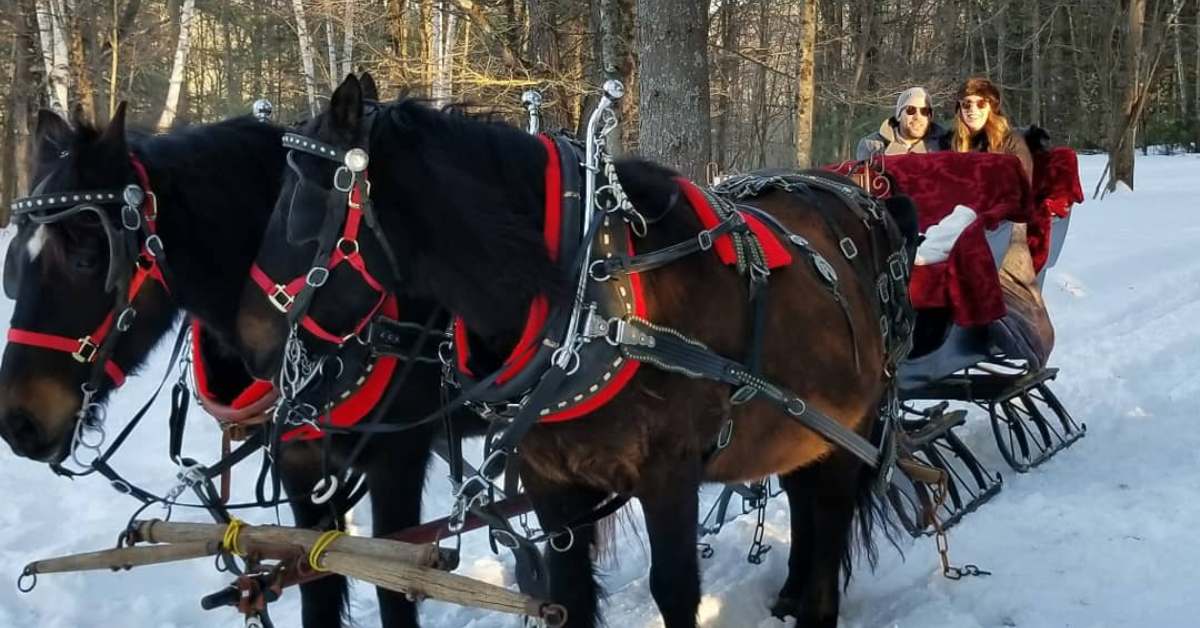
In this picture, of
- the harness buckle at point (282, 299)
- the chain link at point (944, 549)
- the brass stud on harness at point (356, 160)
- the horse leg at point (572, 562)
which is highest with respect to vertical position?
the brass stud on harness at point (356, 160)

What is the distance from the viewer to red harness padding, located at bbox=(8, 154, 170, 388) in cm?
243

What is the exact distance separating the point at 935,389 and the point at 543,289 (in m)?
3.11

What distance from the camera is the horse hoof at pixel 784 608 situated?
368 centimetres

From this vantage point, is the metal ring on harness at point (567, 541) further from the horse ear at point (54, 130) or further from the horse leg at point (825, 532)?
the horse ear at point (54, 130)

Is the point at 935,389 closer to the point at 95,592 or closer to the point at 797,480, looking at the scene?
the point at 797,480

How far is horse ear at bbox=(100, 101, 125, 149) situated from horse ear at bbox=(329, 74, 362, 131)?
2.08ft

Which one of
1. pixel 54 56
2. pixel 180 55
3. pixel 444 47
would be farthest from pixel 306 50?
pixel 54 56

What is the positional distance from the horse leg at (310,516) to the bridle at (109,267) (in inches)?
24.2

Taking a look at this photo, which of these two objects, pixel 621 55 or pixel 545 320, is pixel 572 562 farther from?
pixel 621 55

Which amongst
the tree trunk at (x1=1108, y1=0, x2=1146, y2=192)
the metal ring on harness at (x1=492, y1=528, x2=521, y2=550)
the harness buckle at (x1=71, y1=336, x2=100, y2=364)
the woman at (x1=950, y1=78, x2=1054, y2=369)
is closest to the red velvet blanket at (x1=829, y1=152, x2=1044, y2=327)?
the woman at (x1=950, y1=78, x2=1054, y2=369)

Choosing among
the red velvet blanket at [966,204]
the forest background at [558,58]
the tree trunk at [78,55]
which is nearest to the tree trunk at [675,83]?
the forest background at [558,58]

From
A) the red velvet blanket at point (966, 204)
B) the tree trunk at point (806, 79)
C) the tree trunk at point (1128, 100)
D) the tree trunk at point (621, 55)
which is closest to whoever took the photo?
the red velvet blanket at point (966, 204)

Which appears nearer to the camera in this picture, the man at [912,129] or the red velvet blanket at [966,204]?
the red velvet blanket at [966,204]

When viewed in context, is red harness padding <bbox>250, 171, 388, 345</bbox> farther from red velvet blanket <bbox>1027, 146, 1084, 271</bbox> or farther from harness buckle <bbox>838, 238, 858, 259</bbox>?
red velvet blanket <bbox>1027, 146, 1084, 271</bbox>
